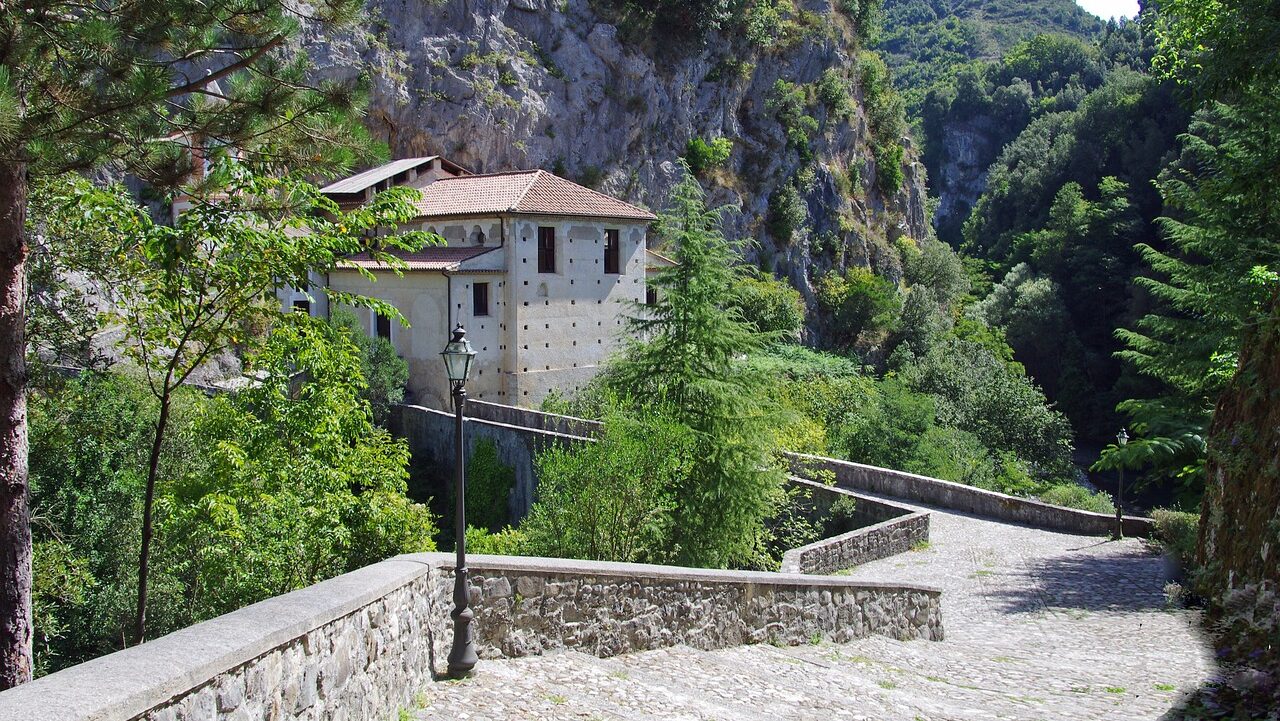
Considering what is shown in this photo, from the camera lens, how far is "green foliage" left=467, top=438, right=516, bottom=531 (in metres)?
26.6

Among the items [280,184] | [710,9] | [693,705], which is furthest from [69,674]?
[710,9]

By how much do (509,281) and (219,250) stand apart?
963 inches

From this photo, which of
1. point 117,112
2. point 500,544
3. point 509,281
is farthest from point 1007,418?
point 117,112

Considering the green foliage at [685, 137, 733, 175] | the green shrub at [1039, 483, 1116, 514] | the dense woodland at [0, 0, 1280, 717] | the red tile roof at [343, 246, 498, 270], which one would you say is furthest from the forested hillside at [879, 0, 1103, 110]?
the dense woodland at [0, 0, 1280, 717]

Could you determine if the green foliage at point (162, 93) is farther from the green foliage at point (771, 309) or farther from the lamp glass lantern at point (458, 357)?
the green foliage at point (771, 309)

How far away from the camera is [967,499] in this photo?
22.0 m

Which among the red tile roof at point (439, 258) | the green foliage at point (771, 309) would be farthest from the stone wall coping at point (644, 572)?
the green foliage at point (771, 309)

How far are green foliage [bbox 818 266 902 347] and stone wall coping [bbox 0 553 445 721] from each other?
53.3 m

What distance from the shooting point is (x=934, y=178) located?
121 meters

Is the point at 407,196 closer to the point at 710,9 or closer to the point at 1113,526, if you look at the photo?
the point at 1113,526

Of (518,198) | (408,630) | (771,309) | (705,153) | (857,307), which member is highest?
(705,153)

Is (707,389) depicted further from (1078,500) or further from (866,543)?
(1078,500)

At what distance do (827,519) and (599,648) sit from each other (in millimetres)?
12777

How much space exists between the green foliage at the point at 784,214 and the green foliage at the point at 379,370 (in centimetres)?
2864
